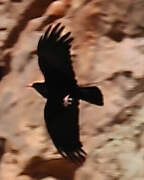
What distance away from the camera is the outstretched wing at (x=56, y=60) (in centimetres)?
254

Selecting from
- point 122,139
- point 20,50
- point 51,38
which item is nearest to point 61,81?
point 51,38

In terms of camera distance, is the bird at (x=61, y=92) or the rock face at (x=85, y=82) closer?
the bird at (x=61, y=92)

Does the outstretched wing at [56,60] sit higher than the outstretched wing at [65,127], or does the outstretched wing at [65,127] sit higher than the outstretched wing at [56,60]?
the outstretched wing at [56,60]

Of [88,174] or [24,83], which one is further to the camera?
[24,83]

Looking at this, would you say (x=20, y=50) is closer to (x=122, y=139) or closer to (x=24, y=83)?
(x=24, y=83)

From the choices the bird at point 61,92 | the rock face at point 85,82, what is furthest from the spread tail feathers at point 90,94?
the rock face at point 85,82

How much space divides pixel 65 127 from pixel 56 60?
0.25 meters

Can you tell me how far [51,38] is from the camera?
2547mm

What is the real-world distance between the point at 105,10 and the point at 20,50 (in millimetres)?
438

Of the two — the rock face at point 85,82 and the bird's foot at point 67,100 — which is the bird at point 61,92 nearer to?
the bird's foot at point 67,100

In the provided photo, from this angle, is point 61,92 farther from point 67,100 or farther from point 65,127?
point 65,127

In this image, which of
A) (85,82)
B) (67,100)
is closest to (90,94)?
(67,100)

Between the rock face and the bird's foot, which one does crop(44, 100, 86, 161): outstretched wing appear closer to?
the bird's foot

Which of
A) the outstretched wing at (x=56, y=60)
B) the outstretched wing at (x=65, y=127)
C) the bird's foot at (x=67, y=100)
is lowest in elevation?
the outstretched wing at (x=65, y=127)
